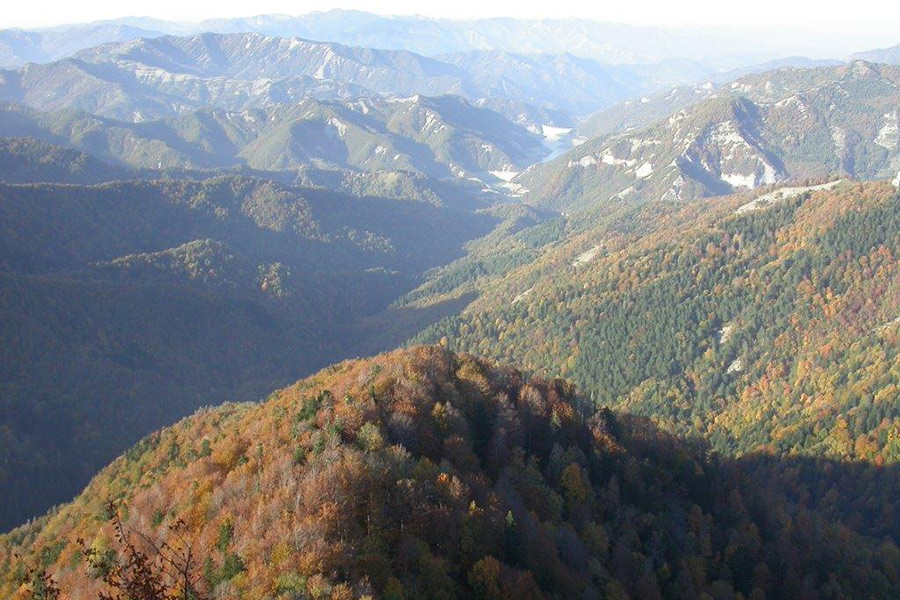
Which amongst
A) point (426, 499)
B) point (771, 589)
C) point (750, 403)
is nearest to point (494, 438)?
point (426, 499)

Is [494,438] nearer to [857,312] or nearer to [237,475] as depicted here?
[237,475]

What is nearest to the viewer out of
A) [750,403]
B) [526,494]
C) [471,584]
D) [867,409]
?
[471,584]

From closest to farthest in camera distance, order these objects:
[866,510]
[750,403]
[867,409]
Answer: [866,510] < [867,409] < [750,403]

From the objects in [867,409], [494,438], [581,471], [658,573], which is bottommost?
[867,409]

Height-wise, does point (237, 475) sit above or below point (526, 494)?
above

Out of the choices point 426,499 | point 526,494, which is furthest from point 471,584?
point 526,494

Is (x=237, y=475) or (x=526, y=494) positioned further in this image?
(x=526, y=494)

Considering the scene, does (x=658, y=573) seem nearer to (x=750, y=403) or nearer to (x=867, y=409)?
(x=867, y=409)
